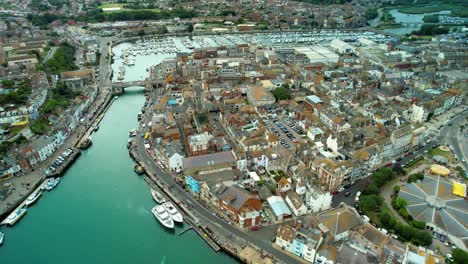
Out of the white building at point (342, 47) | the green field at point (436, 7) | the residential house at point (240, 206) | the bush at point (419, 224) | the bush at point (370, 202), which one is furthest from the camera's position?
the green field at point (436, 7)

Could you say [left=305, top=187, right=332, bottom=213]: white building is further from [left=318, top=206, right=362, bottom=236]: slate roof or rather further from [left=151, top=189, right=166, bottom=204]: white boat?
[left=151, top=189, right=166, bottom=204]: white boat

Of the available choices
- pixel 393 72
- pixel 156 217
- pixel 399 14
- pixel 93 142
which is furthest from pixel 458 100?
pixel 399 14

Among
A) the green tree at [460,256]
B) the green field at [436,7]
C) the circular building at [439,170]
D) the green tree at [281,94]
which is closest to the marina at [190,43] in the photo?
the green tree at [281,94]

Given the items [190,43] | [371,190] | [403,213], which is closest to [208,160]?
[371,190]

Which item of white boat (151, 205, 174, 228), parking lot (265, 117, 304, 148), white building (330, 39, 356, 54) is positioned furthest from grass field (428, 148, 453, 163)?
white building (330, 39, 356, 54)

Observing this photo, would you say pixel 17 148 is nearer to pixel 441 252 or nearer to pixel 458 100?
pixel 441 252

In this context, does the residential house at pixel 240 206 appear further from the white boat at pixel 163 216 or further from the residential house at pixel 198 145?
the residential house at pixel 198 145
